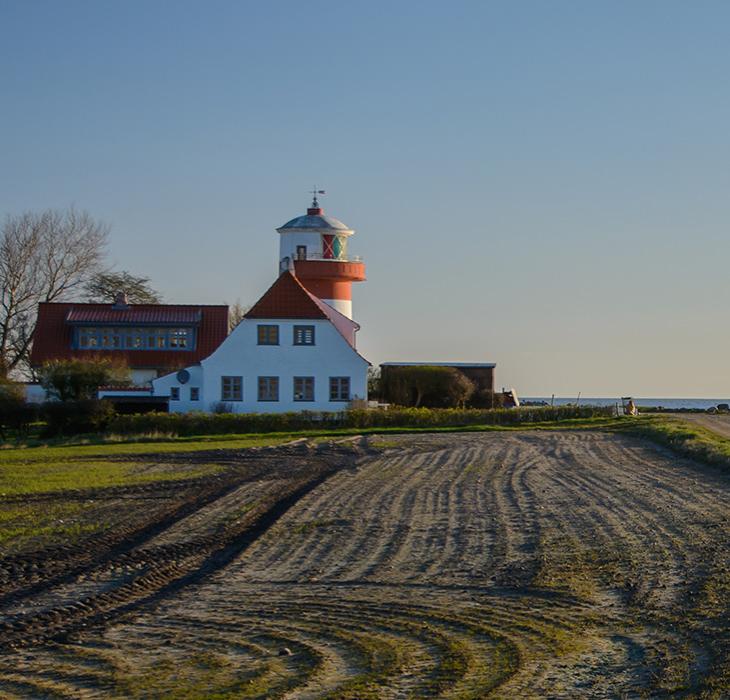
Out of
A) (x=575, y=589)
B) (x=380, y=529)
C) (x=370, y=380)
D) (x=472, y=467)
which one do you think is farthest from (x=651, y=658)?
(x=370, y=380)

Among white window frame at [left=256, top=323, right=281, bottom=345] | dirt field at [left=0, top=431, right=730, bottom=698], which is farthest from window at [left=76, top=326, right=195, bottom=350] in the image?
dirt field at [left=0, top=431, right=730, bottom=698]

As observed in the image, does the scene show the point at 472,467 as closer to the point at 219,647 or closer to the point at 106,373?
the point at 219,647

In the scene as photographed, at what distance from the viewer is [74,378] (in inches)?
2173

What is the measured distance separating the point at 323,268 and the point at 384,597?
51076 millimetres

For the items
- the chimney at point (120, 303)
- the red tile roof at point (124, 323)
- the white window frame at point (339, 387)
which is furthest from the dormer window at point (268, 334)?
the chimney at point (120, 303)

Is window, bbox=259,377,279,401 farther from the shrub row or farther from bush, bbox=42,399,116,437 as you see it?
bush, bbox=42,399,116,437

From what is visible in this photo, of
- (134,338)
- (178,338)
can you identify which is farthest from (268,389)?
(134,338)

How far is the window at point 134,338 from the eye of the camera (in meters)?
62.9

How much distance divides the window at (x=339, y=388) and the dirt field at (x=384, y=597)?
3308 centimetres

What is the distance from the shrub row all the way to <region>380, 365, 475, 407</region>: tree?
24.5 feet

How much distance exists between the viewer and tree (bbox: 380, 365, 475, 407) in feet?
212

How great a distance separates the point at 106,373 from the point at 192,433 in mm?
8311

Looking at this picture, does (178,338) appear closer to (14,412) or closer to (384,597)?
(14,412)

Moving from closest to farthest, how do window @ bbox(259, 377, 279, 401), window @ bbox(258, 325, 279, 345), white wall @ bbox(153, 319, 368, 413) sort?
white wall @ bbox(153, 319, 368, 413), window @ bbox(259, 377, 279, 401), window @ bbox(258, 325, 279, 345)
